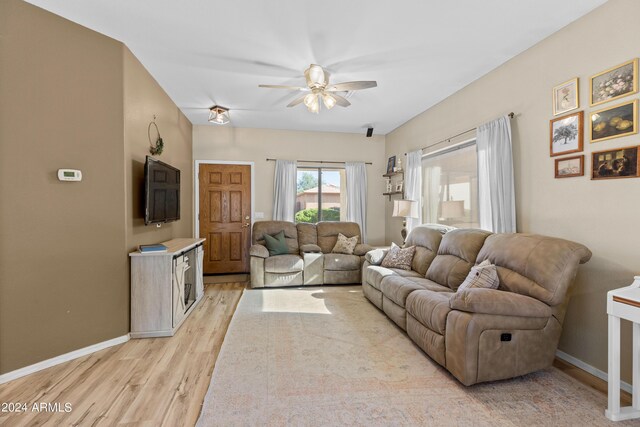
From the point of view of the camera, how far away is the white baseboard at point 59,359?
2.17m

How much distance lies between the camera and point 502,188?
300 centimetres

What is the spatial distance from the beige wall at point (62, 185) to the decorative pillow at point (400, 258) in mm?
2940

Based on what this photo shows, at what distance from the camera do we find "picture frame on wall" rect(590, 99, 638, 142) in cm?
203

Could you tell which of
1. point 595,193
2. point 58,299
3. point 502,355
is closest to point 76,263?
point 58,299

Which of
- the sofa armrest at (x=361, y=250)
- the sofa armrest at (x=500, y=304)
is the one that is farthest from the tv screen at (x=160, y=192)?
the sofa armrest at (x=500, y=304)

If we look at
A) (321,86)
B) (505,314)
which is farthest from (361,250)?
(505,314)

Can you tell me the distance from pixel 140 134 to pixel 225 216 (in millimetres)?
2569

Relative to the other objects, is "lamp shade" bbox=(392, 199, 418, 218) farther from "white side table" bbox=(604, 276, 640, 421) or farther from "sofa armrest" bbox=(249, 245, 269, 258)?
"white side table" bbox=(604, 276, 640, 421)

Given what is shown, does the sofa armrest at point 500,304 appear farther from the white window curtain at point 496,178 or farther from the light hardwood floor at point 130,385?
the light hardwood floor at point 130,385

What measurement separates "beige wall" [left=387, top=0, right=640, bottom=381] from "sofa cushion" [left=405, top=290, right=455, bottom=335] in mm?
1029

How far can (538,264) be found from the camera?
7.23 ft

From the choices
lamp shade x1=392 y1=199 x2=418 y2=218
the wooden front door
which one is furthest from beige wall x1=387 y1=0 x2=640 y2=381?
the wooden front door

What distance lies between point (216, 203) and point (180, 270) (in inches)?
96.6

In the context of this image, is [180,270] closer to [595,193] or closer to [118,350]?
[118,350]
